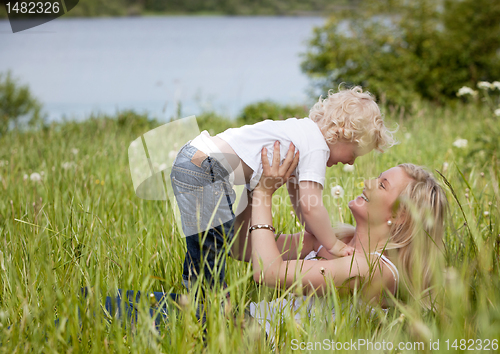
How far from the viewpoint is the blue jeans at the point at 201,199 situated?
207 centimetres

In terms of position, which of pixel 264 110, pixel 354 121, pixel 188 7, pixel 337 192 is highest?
pixel 188 7

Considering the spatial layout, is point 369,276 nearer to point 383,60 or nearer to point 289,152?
point 289,152

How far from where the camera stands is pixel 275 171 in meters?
2.00

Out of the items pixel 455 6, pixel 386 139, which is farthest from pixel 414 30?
pixel 386 139

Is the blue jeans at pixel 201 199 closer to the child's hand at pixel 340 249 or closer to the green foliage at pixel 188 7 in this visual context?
the child's hand at pixel 340 249

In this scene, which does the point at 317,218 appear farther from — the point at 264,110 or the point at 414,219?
the point at 264,110

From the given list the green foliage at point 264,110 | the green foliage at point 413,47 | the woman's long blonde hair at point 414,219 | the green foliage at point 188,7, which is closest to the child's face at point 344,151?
the woman's long blonde hair at point 414,219

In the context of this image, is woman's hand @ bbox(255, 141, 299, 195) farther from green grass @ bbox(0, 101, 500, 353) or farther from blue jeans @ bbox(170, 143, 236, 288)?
green grass @ bbox(0, 101, 500, 353)

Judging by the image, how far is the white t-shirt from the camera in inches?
82.5

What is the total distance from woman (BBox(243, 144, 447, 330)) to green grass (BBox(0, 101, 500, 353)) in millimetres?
107

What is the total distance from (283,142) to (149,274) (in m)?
1.04

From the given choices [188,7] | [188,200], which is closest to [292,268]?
[188,200]

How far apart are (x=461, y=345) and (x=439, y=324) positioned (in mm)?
257

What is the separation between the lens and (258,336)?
4.67ft
